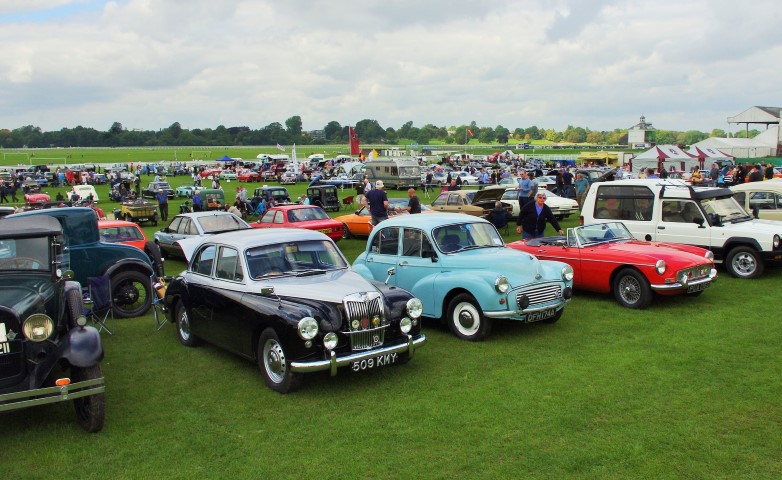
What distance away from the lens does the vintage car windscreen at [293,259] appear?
7461 millimetres

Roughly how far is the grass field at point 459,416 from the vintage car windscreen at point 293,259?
4.30 feet

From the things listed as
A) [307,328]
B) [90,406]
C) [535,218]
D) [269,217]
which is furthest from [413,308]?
[269,217]

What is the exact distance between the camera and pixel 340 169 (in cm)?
6738

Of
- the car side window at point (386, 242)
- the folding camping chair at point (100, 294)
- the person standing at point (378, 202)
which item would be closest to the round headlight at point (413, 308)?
the car side window at point (386, 242)

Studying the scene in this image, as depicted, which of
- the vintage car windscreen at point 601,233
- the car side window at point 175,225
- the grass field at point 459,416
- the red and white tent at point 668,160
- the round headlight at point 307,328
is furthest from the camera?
the red and white tent at point 668,160

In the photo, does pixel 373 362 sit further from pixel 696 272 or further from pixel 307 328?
pixel 696 272

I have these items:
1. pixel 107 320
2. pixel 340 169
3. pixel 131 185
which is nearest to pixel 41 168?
pixel 131 185

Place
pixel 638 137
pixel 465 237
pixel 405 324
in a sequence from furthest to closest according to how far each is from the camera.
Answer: pixel 638 137
pixel 465 237
pixel 405 324

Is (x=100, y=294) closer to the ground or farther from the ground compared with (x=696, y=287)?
closer to the ground

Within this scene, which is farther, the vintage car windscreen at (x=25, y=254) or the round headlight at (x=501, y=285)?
the round headlight at (x=501, y=285)

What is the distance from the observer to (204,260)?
8328mm

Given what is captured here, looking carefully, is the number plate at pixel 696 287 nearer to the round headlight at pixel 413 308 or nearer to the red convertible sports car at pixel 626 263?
the red convertible sports car at pixel 626 263

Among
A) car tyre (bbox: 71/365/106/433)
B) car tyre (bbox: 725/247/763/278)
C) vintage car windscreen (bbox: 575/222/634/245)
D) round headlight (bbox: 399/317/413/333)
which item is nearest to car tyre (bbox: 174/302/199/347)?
car tyre (bbox: 71/365/106/433)

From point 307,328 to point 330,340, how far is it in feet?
0.91
